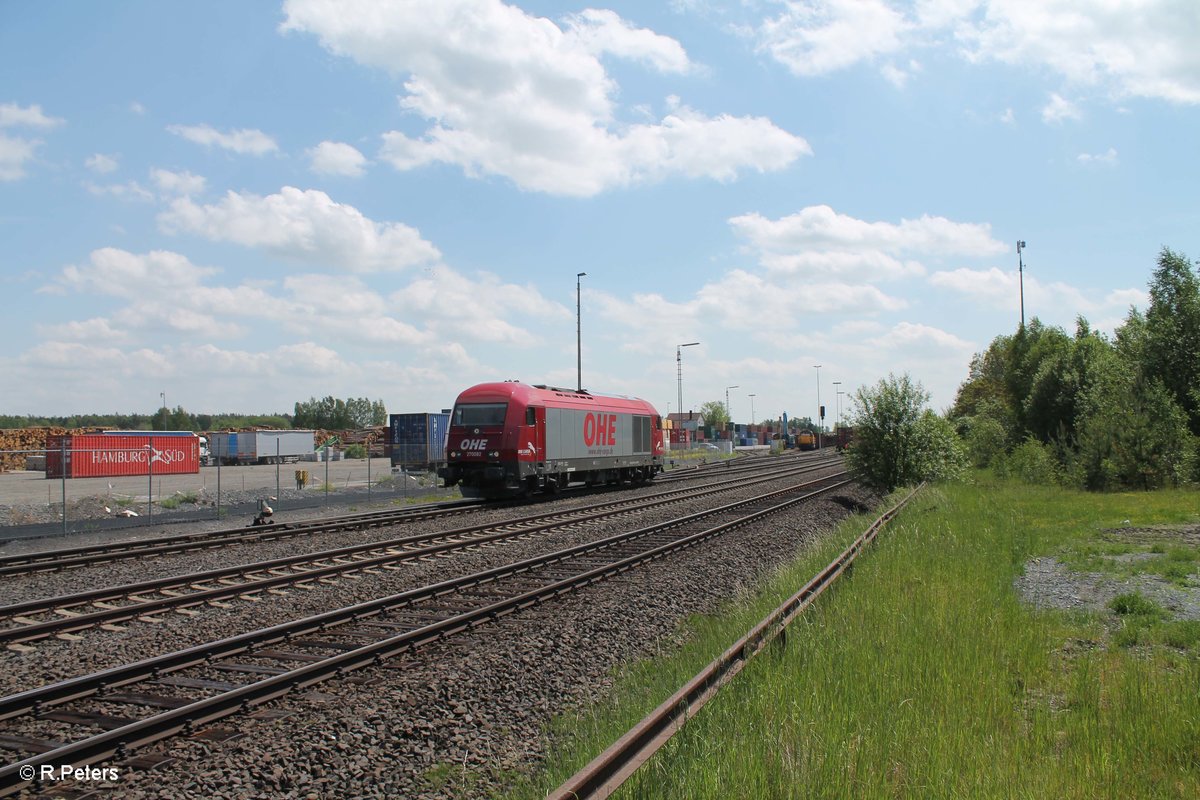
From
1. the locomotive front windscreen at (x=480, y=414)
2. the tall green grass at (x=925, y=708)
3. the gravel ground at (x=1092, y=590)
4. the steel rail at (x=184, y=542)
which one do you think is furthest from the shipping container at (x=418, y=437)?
the tall green grass at (x=925, y=708)

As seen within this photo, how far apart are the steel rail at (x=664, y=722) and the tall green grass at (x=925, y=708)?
0.08 m

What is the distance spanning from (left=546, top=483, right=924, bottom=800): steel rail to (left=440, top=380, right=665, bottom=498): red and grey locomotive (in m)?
15.9

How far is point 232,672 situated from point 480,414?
17.0 m

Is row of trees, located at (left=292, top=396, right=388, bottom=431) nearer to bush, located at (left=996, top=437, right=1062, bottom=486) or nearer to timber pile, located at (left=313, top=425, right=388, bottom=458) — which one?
timber pile, located at (left=313, top=425, right=388, bottom=458)

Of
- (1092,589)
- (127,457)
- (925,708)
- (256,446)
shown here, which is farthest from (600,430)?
(256,446)

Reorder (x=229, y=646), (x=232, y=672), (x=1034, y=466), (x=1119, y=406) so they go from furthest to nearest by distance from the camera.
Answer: (x=1034, y=466) < (x=1119, y=406) < (x=229, y=646) < (x=232, y=672)

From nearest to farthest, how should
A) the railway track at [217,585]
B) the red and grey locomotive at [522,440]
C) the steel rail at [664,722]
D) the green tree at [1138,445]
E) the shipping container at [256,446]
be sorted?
the steel rail at [664,722]
the railway track at [217,585]
the red and grey locomotive at [522,440]
the green tree at [1138,445]
the shipping container at [256,446]

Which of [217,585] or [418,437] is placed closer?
[217,585]

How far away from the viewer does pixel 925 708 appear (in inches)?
213

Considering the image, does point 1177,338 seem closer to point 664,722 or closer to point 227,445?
point 664,722

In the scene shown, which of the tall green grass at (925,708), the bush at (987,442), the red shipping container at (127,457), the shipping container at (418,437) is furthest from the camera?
the bush at (987,442)

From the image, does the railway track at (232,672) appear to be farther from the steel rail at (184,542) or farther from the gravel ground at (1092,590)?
the steel rail at (184,542)

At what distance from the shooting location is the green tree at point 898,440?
96.7 ft

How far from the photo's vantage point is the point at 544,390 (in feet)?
84.5
